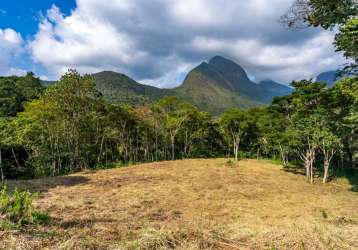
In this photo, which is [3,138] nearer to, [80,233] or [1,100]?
[1,100]

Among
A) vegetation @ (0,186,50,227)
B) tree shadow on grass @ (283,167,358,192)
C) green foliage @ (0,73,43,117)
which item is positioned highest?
green foliage @ (0,73,43,117)

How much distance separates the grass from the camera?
3.41m

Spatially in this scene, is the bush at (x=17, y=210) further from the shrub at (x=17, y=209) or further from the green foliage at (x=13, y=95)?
the green foliage at (x=13, y=95)

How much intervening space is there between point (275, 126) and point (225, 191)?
11679mm

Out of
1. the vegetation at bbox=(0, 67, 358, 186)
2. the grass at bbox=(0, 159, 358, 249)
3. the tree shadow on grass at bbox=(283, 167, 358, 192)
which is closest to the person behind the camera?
the grass at bbox=(0, 159, 358, 249)

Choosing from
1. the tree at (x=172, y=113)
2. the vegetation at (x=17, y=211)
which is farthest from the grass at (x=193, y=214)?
the tree at (x=172, y=113)

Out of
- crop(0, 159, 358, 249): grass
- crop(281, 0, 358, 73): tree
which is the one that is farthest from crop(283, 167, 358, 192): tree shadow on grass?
crop(281, 0, 358, 73): tree

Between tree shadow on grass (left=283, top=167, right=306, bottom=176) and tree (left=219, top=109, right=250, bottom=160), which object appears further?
tree (left=219, top=109, right=250, bottom=160)

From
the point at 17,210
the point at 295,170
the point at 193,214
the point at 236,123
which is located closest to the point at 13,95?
the point at 236,123

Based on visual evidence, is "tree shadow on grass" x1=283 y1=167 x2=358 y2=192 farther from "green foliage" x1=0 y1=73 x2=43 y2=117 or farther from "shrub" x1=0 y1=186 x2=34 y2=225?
"green foliage" x1=0 y1=73 x2=43 y2=117

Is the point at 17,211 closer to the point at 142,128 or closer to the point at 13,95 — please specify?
the point at 142,128

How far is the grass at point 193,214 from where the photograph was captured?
3.41 meters

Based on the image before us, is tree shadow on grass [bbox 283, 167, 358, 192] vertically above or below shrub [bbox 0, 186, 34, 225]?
below

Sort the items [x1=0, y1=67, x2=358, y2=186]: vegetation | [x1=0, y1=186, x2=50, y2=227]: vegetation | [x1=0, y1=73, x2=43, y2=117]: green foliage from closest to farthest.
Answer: [x1=0, y1=186, x2=50, y2=227]: vegetation, [x1=0, y1=67, x2=358, y2=186]: vegetation, [x1=0, y1=73, x2=43, y2=117]: green foliage
